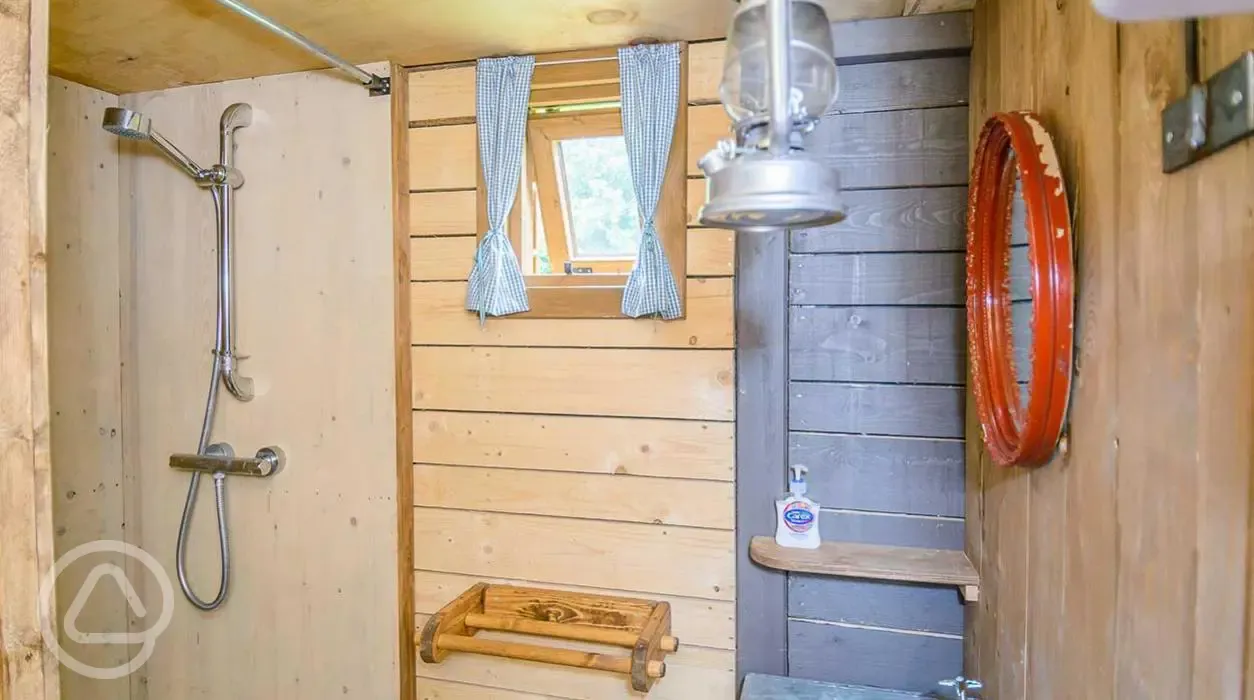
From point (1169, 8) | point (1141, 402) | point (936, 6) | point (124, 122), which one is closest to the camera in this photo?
point (1169, 8)

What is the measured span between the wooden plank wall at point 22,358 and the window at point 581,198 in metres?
0.97

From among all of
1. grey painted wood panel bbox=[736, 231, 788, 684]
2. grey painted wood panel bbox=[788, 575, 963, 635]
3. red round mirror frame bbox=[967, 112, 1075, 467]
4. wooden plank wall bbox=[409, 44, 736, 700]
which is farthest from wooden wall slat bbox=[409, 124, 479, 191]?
grey painted wood panel bbox=[788, 575, 963, 635]

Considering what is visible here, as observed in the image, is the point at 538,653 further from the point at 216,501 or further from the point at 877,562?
the point at 216,501

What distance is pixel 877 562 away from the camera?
1422 mm

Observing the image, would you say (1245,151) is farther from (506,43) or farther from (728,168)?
(506,43)

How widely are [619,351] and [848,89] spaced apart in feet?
2.65

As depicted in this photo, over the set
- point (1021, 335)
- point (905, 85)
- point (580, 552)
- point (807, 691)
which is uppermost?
point (905, 85)

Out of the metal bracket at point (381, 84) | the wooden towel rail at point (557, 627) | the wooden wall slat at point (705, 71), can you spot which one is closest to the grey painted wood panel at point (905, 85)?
the wooden wall slat at point (705, 71)

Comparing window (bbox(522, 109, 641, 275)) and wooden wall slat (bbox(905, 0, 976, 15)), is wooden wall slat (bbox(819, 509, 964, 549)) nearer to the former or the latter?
window (bbox(522, 109, 641, 275))

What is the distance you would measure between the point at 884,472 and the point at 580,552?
2.51ft

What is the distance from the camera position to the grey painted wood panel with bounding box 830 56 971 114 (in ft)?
4.81

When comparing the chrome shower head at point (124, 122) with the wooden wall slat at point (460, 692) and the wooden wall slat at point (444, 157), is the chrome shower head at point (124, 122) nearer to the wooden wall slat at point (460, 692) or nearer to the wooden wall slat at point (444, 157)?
the wooden wall slat at point (444, 157)

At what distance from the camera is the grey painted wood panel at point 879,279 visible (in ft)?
4.82

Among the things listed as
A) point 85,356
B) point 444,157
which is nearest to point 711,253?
point 444,157
